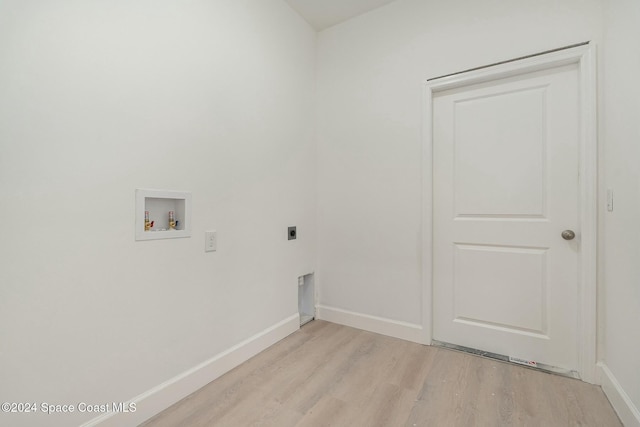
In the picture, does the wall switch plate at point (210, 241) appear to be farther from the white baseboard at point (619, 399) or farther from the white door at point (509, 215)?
the white baseboard at point (619, 399)

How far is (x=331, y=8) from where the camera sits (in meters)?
2.37

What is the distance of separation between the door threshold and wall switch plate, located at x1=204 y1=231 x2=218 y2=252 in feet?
5.72

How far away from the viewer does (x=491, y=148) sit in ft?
6.49

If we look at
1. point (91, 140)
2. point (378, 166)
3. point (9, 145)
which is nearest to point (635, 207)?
point (378, 166)

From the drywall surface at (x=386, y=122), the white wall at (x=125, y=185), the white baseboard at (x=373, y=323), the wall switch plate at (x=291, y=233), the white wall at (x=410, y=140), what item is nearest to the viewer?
the white wall at (x=125, y=185)

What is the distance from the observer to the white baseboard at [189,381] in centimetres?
132

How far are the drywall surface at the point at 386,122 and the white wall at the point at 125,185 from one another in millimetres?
629

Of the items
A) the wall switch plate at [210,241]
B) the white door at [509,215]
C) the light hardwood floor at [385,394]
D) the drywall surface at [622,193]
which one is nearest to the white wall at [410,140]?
the drywall surface at [622,193]

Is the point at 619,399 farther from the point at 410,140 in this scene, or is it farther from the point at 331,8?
the point at 331,8

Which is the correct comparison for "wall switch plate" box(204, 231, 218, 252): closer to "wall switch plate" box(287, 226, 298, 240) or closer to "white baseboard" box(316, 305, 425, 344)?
"wall switch plate" box(287, 226, 298, 240)

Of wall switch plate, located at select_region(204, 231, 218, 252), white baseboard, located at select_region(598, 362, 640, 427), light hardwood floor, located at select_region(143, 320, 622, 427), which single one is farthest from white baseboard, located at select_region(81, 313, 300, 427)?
white baseboard, located at select_region(598, 362, 640, 427)

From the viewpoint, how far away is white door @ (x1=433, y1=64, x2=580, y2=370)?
1.78 metres

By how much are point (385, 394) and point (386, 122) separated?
6.25 ft

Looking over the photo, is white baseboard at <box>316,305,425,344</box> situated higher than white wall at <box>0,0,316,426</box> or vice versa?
white wall at <box>0,0,316,426</box>
